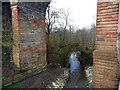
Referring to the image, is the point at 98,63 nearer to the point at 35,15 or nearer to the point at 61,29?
the point at 35,15

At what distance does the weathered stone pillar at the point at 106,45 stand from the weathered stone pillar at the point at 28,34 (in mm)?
3592

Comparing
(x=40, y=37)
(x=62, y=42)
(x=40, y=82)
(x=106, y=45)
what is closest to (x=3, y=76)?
(x=40, y=82)

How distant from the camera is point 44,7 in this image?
6.83m

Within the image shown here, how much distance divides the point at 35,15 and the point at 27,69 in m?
1.98

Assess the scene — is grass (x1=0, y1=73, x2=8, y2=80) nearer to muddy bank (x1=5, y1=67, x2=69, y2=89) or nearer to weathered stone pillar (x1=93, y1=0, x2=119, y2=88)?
muddy bank (x1=5, y1=67, x2=69, y2=89)

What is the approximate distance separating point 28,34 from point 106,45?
13.0 feet

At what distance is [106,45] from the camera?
8.63 feet

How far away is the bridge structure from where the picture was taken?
258cm

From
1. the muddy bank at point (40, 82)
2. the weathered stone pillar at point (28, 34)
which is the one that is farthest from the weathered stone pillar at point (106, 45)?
the weathered stone pillar at point (28, 34)

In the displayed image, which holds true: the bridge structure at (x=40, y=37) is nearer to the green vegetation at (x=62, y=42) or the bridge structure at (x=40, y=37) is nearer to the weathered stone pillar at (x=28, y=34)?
the weathered stone pillar at (x=28, y=34)

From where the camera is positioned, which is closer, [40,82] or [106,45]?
[106,45]

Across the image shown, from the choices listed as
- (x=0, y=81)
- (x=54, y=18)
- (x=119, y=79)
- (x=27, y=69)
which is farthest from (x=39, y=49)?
(x=54, y=18)

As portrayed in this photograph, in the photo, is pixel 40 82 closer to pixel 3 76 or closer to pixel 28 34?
pixel 3 76

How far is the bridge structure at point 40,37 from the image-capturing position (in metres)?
2.58
